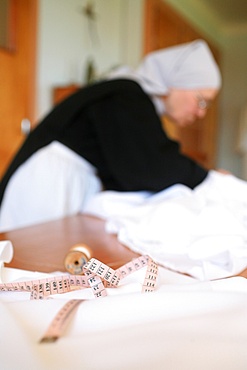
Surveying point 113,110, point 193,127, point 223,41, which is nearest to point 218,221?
point 113,110

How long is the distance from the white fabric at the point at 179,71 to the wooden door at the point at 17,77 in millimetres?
1074

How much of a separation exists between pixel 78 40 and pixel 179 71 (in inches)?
59.8

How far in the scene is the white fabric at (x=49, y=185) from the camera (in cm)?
108

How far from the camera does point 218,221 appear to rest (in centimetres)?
66

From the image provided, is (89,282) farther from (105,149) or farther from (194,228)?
(105,149)

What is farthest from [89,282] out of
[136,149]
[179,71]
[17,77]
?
[17,77]

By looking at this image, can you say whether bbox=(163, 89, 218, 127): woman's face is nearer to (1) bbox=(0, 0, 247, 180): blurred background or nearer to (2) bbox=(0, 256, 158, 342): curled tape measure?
(2) bbox=(0, 256, 158, 342): curled tape measure

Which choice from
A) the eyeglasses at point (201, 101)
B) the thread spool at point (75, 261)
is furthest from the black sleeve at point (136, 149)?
the thread spool at point (75, 261)

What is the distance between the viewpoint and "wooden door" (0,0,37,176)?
6.94ft

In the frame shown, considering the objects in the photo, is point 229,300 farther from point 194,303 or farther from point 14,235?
point 14,235

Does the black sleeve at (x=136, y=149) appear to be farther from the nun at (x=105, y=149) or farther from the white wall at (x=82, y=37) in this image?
the white wall at (x=82, y=37)

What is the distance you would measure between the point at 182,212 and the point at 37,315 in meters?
0.43

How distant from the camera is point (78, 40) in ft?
8.34

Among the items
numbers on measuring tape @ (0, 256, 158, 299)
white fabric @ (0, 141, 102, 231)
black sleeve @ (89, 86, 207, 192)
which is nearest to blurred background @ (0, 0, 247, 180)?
white fabric @ (0, 141, 102, 231)
